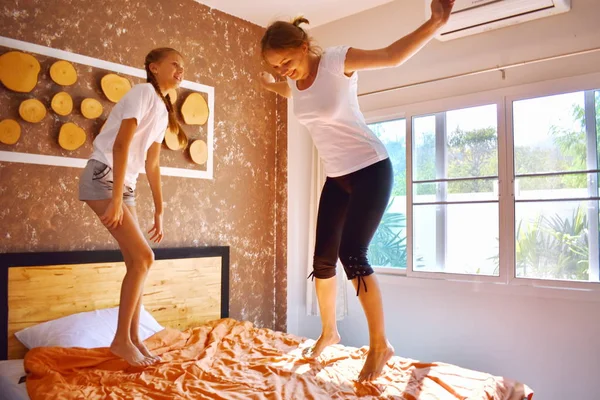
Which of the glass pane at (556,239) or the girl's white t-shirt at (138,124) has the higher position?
the girl's white t-shirt at (138,124)

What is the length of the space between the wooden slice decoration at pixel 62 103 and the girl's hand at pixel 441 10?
1.96m

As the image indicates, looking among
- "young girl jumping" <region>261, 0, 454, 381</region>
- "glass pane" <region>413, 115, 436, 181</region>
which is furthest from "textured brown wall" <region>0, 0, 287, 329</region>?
"young girl jumping" <region>261, 0, 454, 381</region>

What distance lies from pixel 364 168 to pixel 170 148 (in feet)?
5.49

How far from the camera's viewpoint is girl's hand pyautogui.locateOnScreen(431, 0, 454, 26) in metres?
1.68

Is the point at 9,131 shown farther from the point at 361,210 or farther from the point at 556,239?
the point at 556,239

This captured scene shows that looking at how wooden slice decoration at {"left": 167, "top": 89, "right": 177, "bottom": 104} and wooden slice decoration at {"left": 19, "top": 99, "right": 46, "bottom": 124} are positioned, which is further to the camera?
wooden slice decoration at {"left": 167, "top": 89, "right": 177, "bottom": 104}

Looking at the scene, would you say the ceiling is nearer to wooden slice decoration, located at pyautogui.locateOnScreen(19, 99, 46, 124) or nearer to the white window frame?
the white window frame

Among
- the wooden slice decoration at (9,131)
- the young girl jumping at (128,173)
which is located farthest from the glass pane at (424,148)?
the wooden slice decoration at (9,131)

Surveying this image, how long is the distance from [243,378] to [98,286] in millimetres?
1151

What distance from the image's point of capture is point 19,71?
2.49 meters

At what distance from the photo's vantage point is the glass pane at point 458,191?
117 inches

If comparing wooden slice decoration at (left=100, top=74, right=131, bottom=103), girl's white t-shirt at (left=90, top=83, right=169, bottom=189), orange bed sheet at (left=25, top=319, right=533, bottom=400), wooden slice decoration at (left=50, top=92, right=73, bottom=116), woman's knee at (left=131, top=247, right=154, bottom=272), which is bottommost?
orange bed sheet at (left=25, top=319, right=533, bottom=400)

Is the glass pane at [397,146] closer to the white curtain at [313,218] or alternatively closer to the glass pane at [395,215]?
the glass pane at [395,215]

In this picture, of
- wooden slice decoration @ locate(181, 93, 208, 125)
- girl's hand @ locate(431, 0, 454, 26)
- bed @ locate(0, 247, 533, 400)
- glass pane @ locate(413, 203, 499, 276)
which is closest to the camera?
girl's hand @ locate(431, 0, 454, 26)
